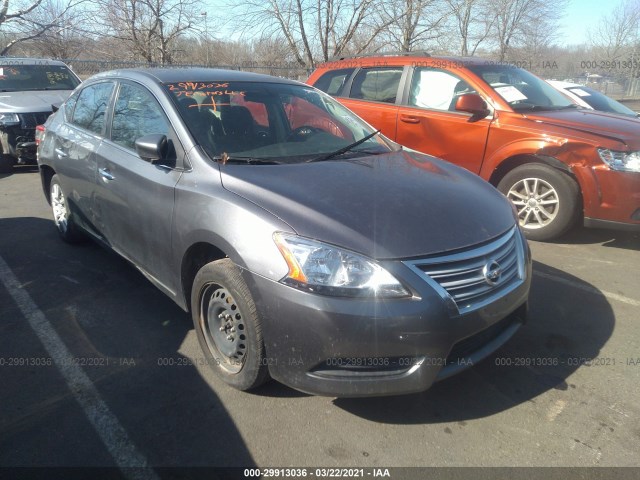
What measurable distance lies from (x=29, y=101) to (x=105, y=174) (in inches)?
255

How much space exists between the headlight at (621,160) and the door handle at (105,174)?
430 cm

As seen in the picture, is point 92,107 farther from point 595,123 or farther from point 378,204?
point 595,123

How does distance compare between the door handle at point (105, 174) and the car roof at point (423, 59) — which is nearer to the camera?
the door handle at point (105, 174)

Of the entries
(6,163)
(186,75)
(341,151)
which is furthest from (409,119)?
(6,163)

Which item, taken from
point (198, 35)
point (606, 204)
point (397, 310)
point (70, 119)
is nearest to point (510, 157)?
point (606, 204)

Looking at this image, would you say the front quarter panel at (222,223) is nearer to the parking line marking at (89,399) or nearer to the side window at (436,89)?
the parking line marking at (89,399)

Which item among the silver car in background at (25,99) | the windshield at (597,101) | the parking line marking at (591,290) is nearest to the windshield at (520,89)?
the parking line marking at (591,290)

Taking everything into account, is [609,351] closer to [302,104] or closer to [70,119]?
[302,104]

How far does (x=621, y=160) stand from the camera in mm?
4566

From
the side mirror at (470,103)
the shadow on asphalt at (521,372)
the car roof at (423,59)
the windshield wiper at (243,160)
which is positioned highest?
the car roof at (423,59)

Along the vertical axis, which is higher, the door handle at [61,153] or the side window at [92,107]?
the side window at [92,107]

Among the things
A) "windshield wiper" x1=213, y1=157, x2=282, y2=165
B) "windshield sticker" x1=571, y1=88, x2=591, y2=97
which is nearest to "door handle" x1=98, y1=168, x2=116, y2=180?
"windshield wiper" x1=213, y1=157, x2=282, y2=165

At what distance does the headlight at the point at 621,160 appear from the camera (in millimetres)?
4531

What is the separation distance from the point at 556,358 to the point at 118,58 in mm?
17567
